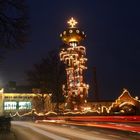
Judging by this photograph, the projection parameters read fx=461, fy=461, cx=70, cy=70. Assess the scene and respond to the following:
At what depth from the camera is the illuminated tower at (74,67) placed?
109 metres

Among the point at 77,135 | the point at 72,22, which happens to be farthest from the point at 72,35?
the point at 77,135

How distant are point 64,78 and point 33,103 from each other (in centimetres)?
2370

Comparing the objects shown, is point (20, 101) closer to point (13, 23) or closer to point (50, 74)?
point (50, 74)

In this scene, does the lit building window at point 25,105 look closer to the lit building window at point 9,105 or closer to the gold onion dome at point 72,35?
the lit building window at point 9,105

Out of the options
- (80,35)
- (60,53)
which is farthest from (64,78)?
(80,35)

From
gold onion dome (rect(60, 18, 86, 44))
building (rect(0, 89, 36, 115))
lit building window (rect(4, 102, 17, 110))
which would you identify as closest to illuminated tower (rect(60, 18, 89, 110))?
gold onion dome (rect(60, 18, 86, 44))

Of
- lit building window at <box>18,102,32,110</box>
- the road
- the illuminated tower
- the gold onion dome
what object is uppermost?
the gold onion dome

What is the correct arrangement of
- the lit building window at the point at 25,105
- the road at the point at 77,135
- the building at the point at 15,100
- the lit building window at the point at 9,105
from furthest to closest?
the lit building window at the point at 9,105
the building at the point at 15,100
the lit building window at the point at 25,105
the road at the point at 77,135

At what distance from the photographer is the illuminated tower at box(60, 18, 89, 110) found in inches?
4296

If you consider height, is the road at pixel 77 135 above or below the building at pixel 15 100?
below

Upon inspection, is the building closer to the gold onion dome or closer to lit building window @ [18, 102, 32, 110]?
lit building window @ [18, 102, 32, 110]

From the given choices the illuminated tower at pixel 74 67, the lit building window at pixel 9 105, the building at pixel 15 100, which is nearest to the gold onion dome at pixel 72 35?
the illuminated tower at pixel 74 67

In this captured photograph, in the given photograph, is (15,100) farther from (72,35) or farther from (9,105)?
(72,35)

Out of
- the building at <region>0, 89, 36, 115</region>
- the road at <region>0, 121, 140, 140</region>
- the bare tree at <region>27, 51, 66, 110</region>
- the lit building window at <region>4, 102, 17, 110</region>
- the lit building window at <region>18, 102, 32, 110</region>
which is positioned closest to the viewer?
the road at <region>0, 121, 140, 140</region>
